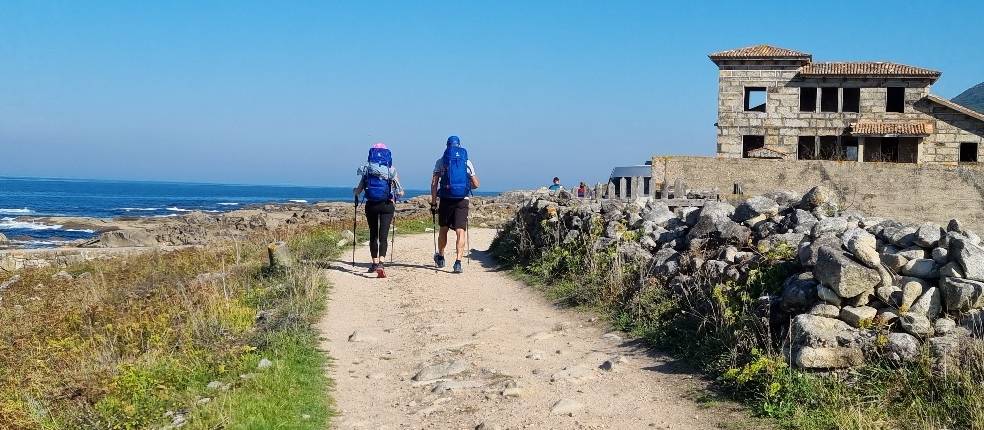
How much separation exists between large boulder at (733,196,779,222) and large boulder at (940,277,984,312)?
3.77 m

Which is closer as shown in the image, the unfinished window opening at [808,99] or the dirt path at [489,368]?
the dirt path at [489,368]

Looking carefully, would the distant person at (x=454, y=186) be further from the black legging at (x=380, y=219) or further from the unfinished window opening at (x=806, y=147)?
the unfinished window opening at (x=806, y=147)

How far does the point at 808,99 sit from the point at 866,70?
249cm

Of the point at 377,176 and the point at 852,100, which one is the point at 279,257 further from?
the point at 852,100

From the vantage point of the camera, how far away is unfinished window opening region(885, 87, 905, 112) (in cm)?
3556

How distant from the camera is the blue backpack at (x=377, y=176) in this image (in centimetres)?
1292

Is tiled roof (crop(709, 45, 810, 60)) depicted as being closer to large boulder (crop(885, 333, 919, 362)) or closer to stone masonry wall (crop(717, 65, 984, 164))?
stone masonry wall (crop(717, 65, 984, 164))

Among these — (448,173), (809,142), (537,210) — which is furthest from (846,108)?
(448,173)

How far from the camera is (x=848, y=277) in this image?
280 inches

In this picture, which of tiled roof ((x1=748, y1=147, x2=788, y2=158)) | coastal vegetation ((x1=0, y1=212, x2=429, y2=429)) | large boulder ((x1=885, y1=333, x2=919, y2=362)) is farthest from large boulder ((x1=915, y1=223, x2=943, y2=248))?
tiled roof ((x1=748, y1=147, x2=788, y2=158))

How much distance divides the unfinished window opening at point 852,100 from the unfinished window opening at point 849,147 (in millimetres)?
1214

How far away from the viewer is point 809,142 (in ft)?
118

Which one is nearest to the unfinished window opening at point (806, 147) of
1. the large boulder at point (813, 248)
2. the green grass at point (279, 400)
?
the large boulder at point (813, 248)

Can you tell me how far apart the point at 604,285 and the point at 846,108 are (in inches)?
1166
